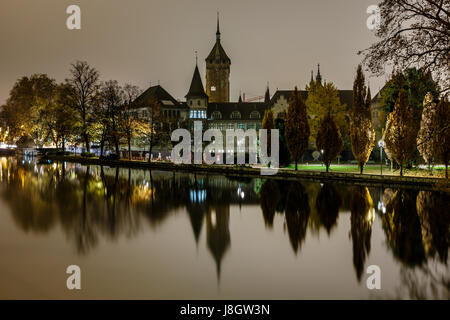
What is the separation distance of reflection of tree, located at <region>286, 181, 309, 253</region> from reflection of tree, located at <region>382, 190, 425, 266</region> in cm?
264

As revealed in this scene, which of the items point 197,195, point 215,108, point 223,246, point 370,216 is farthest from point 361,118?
point 215,108

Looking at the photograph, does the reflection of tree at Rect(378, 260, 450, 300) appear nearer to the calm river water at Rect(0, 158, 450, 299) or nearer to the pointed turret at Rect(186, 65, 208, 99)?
the calm river water at Rect(0, 158, 450, 299)

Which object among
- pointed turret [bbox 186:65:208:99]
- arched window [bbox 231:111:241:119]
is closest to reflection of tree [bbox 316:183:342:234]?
pointed turret [bbox 186:65:208:99]

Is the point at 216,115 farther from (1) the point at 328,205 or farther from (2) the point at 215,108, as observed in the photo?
(1) the point at 328,205

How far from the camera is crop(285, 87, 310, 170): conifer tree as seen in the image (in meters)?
34.1

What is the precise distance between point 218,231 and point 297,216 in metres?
3.84

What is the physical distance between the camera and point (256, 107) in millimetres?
76125

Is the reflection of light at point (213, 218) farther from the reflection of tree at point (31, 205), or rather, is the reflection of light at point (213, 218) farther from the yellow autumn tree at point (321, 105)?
the yellow autumn tree at point (321, 105)

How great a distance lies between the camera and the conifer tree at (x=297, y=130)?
34.1 metres

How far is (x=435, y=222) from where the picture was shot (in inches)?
540

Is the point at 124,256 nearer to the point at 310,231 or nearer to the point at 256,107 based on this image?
the point at 310,231

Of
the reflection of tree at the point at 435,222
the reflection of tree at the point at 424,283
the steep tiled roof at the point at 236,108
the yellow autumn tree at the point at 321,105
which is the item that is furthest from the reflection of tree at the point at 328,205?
the steep tiled roof at the point at 236,108
